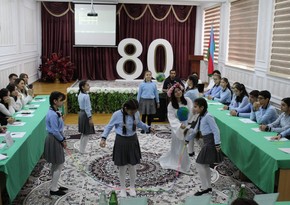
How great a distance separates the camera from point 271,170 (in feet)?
14.1

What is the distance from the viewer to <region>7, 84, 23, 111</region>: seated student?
6.65 m

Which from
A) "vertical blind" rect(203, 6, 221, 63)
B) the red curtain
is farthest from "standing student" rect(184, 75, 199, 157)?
the red curtain

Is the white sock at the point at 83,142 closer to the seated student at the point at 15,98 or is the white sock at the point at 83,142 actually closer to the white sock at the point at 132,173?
the seated student at the point at 15,98

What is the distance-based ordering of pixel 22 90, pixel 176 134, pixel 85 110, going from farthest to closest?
pixel 22 90, pixel 85 110, pixel 176 134

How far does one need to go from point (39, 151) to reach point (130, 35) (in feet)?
26.4

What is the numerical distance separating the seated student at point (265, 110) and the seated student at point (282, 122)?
246 mm

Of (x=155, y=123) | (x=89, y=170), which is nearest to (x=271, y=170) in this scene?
(x=89, y=170)

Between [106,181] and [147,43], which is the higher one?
[147,43]

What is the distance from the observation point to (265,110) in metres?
5.79

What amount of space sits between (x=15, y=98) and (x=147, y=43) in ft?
24.0

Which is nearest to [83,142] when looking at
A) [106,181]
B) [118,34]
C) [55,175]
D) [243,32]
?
[106,181]

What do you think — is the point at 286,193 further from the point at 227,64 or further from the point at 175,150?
the point at 227,64

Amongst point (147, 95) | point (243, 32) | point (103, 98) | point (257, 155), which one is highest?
point (243, 32)

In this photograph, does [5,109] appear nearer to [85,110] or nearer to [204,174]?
[85,110]
